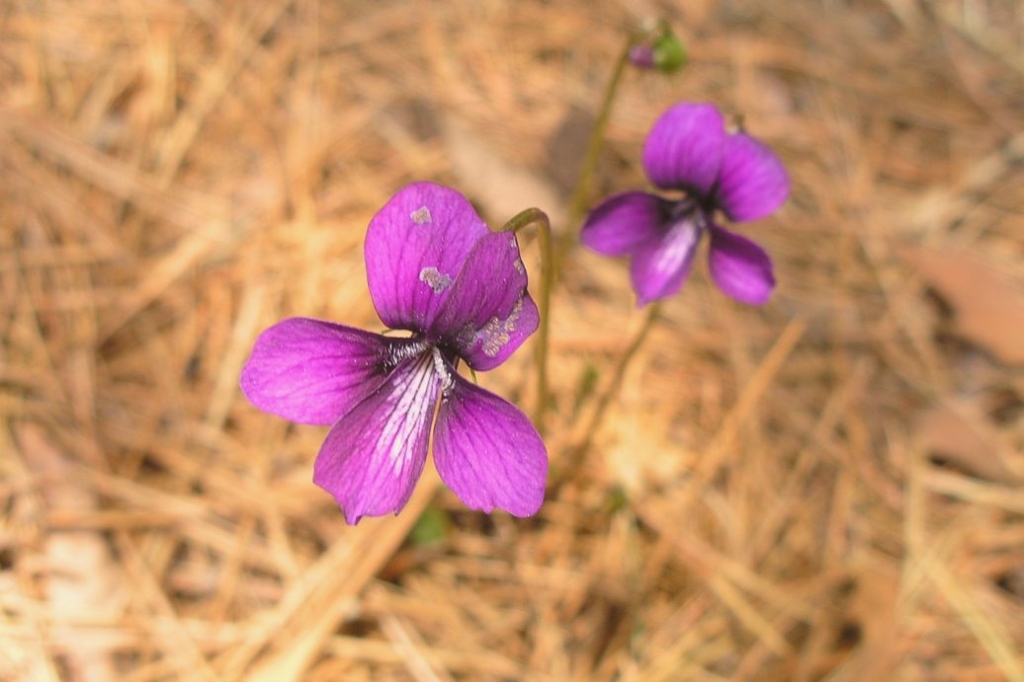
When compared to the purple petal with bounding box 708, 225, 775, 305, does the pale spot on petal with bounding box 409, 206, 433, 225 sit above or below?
above

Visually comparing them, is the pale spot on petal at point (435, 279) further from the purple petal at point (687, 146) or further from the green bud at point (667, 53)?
the green bud at point (667, 53)

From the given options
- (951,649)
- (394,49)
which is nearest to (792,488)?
(951,649)

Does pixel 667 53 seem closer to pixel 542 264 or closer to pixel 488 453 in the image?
pixel 542 264

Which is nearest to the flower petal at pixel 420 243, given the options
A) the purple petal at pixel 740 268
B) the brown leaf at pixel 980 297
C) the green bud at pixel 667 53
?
the purple petal at pixel 740 268

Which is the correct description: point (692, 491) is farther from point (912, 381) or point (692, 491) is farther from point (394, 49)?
point (394, 49)

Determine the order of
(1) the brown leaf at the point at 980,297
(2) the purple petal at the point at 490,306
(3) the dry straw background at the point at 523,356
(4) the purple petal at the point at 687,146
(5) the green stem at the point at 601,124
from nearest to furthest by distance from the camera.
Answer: (2) the purple petal at the point at 490,306 < (4) the purple petal at the point at 687,146 < (5) the green stem at the point at 601,124 < (3) the dry straw background at the point at 523,356 < (1) the brown leaf at the point at 980,297

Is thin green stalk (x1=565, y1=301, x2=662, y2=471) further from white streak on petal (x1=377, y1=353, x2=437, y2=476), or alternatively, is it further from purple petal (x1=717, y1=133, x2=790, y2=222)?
white streak on petal (x1=377, y1=353, x2=437, y2=476)

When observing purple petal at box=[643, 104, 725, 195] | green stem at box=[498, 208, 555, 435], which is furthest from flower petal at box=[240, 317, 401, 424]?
purple petal at box=[643, 104, 725, 195]
